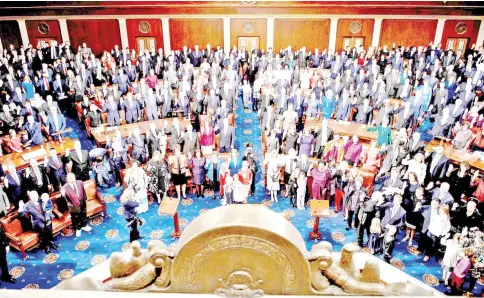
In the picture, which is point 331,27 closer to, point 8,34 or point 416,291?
point 8,34

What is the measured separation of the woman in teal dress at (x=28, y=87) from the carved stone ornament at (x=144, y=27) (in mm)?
9533

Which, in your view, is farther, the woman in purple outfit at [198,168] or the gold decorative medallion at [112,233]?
the woman in purple outfit at [198,168]

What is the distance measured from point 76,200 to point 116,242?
1.17m

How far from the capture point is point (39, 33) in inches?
834

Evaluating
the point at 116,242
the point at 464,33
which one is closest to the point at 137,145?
the point at 116,242

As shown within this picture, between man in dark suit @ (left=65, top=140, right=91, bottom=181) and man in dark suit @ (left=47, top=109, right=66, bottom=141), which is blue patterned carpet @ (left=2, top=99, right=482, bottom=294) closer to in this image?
man in dark suit @ (left=65, top=140, right=91, bottom=181)

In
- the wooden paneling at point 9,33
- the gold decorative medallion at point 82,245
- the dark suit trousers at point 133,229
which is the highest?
the wooden paneling at point 9,33

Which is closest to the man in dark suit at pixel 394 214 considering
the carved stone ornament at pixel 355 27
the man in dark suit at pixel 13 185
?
the man in dark suit at pixel 13 185

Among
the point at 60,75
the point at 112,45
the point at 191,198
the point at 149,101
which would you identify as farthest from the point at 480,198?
the point at 112,45

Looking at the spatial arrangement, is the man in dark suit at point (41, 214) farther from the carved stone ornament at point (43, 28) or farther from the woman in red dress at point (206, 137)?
the carved stone ornament at point (43, 28)

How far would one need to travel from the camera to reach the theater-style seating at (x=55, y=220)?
7504 millimetres

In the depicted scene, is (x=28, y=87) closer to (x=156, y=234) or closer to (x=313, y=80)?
(x=156, y=234)

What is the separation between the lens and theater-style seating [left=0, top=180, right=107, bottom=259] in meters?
7.50

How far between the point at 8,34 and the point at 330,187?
1981 cm
